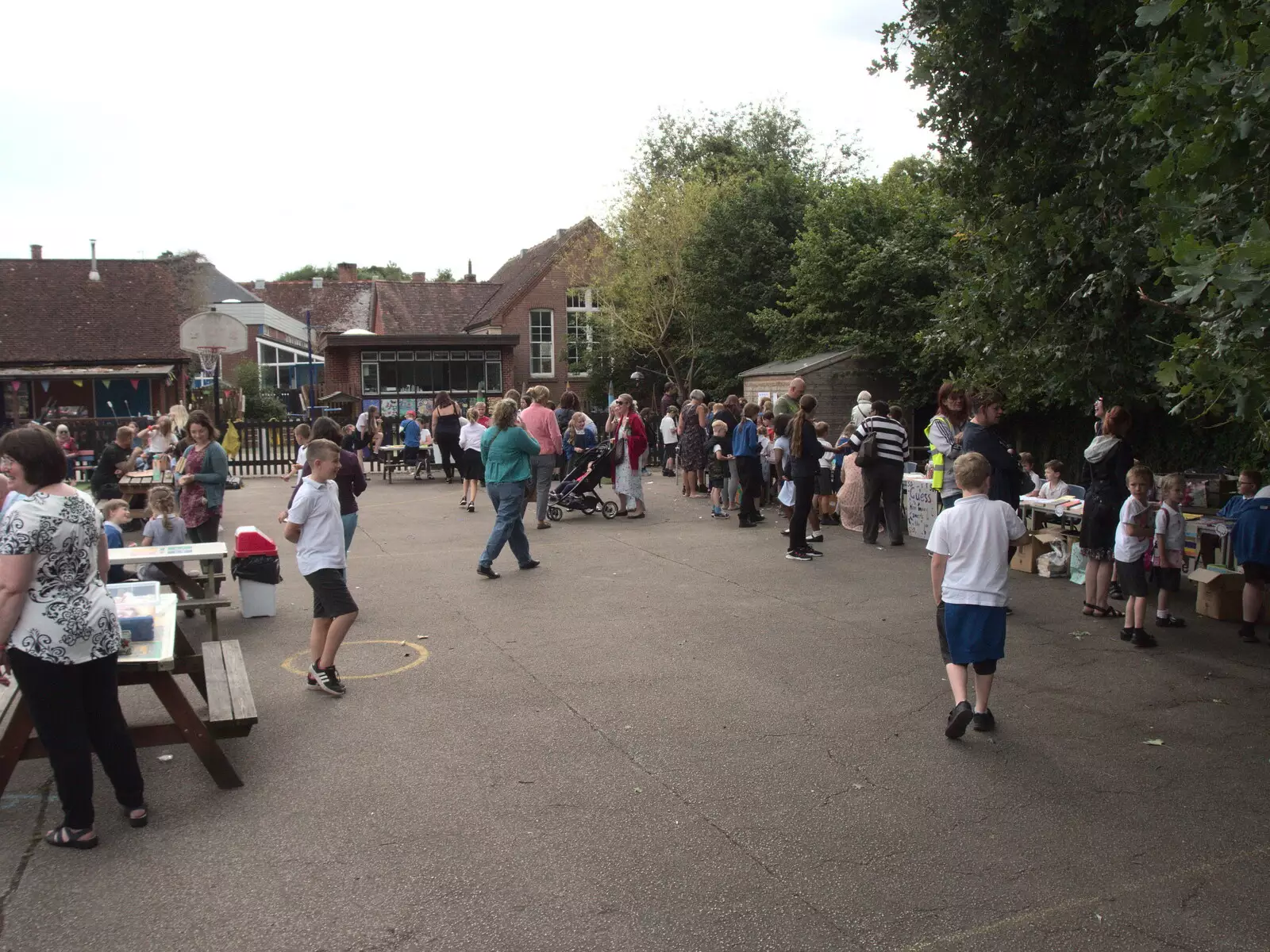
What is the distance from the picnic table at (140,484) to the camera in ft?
47.4

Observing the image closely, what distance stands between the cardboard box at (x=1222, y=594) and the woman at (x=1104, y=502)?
2.41ft

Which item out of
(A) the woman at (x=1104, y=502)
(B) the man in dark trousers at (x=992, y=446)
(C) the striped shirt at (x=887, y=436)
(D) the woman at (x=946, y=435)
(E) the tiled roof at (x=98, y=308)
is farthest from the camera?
(E) the tiled roof at (x=98, y=308)

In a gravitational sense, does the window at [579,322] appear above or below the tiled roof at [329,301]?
below

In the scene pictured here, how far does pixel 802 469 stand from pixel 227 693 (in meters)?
7.40

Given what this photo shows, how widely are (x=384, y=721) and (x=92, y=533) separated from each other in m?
2.26

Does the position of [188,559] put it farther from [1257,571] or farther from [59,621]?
[1257,571]

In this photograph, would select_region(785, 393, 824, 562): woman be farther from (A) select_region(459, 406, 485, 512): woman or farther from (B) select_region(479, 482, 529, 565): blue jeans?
(A) select_region(459, 406, 485, 512): woman

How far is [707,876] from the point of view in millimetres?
4250

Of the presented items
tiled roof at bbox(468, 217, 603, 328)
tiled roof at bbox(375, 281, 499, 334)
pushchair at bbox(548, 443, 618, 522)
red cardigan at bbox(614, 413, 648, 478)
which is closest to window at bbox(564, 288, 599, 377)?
tiled roof at bbox(468, 217, 603, 328)

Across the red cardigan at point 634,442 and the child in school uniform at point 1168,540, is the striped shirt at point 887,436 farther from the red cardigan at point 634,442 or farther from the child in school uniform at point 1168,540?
the child in school uniform at point 1168,540

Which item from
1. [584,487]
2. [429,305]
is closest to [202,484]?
[584,487]

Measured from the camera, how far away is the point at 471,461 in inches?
679

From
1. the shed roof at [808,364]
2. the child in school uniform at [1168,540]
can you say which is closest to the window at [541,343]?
the shed roof at [808,364]

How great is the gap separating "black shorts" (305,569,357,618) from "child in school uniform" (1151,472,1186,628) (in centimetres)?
647
